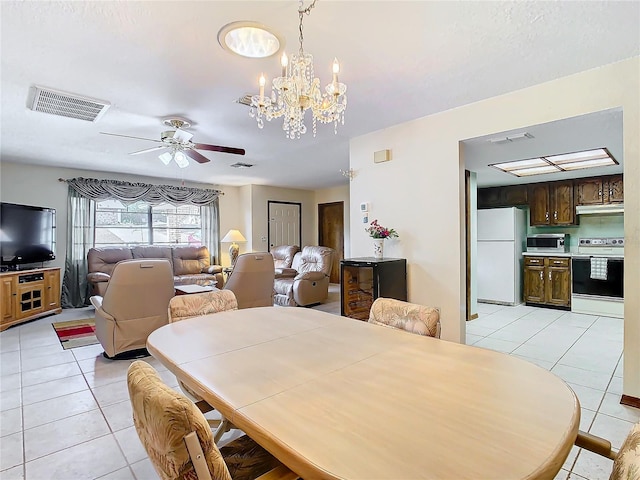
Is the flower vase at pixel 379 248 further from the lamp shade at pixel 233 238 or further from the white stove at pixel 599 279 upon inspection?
the lamp shade at pixel 233 238

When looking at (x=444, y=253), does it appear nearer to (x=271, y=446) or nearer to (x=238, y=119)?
(x=238, y=119)

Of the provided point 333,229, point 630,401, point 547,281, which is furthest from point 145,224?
point 547,281

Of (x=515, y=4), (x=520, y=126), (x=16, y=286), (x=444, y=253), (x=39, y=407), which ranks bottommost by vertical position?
(x=39, y=407)

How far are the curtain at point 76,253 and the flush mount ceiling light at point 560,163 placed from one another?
6810mm

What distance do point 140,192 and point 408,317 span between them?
637 centimetres

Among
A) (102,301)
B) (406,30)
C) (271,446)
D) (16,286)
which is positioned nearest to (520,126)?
(406,30)

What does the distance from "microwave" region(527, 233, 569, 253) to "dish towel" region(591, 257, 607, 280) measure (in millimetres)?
722

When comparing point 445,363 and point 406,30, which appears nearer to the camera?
point 445,363

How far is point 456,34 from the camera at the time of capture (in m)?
2.04

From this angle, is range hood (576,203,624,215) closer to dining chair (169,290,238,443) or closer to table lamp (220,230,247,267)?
dining chair (169,290,238,443)

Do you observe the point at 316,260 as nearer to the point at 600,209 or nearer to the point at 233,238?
the point at 233,238

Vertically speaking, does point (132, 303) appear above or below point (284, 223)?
below

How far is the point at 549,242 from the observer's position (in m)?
5.98

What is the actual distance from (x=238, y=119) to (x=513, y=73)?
2.48 meters
